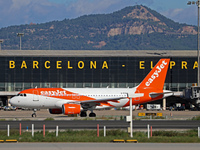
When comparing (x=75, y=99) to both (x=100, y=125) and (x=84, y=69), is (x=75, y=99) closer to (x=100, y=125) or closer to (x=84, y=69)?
(x=100, y=125)

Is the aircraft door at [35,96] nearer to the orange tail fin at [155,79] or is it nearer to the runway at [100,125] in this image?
the runway at [100,125]

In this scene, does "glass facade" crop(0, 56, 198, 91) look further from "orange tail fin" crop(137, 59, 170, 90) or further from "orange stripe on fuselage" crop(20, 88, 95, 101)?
"orange stripe on fuselage" crop(20, 88, 95, 101)

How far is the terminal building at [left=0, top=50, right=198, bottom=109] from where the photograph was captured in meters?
104

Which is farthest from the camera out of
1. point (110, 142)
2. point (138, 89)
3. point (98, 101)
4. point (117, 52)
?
point (117, 52)

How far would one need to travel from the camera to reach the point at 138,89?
63.2m

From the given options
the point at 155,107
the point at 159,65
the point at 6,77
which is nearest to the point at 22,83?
the point at 6,77

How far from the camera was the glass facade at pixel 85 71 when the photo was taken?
4085 inches

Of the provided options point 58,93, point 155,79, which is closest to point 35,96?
point 58,93

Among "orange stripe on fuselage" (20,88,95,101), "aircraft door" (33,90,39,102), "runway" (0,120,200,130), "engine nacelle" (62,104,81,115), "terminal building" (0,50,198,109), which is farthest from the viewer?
"terminal building" (0,50,198,109)

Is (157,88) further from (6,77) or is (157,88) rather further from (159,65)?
(6,77)

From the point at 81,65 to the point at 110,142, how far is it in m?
76.2
